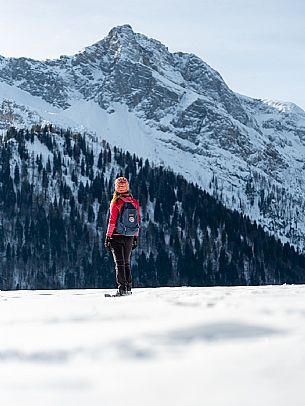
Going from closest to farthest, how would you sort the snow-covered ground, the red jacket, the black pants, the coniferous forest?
the snow-covered ground < the red jacket < the black pants < the coniferous forest

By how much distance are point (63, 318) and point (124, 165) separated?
6225 inches

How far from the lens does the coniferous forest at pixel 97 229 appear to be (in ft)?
424

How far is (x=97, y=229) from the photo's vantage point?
14000 cm

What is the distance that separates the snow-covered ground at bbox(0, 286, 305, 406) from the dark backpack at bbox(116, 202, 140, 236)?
4.66 meters

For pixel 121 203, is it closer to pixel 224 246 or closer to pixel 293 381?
pixel 293 381

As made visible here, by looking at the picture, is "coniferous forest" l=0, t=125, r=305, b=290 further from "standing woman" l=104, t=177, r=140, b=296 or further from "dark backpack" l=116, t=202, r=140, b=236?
"dark backpack" l=116, t=202, r=140, b=236

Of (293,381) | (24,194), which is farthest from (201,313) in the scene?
(24,194)

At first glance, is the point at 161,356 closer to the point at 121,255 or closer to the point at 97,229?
the point at 121,255

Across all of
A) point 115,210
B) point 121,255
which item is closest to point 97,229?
point 121,255

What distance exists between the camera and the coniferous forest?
129 metres

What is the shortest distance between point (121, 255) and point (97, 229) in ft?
418

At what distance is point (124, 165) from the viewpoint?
6526 inches

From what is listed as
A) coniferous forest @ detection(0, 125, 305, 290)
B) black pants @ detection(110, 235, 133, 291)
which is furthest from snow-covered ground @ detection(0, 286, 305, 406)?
coniferous forest @ detection(0, 125, 305, 290)

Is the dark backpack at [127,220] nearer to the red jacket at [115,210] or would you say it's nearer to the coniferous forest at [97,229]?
the red jacket at [115,210]
